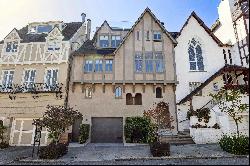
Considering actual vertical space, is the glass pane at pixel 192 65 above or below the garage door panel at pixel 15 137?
above

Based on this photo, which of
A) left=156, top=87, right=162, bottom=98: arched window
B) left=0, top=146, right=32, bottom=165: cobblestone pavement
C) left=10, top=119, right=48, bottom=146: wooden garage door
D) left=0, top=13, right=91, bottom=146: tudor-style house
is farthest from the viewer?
left=156, top=87, right=162, bottom=98: arched window

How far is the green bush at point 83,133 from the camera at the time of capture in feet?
71.5

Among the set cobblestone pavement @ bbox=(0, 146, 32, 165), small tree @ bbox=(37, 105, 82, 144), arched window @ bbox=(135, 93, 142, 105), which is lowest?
cobblestone pavement @ bbox=(0, 146, 32, 165)

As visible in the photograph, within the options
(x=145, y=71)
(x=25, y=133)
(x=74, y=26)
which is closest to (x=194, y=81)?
(x=145, y=71)

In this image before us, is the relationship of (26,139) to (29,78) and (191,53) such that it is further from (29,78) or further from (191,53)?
(191,53)

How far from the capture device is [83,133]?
2209 centimetres

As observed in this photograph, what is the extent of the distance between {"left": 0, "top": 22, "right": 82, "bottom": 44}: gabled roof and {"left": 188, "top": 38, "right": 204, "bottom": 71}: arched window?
1325cm

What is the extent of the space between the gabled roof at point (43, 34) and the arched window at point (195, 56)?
13247 millimetres

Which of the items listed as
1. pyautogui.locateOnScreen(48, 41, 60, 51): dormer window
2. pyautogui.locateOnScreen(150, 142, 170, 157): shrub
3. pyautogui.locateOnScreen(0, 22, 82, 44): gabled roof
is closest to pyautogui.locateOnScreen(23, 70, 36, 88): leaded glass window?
pyautogui.locateOnScreen(48, 41, 60, 51): dormer window

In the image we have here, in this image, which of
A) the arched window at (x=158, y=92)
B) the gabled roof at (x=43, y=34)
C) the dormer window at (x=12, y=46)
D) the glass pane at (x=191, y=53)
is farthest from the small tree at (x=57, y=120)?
the glass pane at (x=191, y=53)

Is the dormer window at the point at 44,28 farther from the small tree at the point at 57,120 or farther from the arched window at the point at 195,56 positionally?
the arched window at the point at 195,56

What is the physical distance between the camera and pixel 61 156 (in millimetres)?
15086

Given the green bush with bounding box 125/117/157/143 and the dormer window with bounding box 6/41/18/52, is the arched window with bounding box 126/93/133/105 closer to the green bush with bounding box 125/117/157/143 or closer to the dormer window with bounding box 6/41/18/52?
the green bush with bounding box 125/117/157/143

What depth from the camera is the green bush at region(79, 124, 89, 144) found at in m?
21.8
